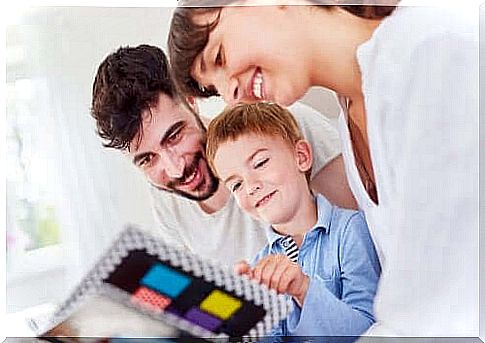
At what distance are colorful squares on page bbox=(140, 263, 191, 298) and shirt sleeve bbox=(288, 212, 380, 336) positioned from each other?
0.68 ft

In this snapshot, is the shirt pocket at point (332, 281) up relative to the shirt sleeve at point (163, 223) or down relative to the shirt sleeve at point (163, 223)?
down

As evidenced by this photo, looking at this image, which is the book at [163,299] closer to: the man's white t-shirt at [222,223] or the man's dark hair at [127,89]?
the man's white t-shirt at [222,223]

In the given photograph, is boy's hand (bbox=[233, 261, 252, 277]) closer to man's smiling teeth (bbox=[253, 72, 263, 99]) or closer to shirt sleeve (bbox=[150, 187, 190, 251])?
shirt sleeve (bbox=[150, 187, 190, 251])

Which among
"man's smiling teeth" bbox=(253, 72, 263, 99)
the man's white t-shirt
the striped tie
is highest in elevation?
"man's smiling teeth" bbox=(253, 72, 263, 99)

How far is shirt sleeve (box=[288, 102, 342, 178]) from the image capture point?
1.57 meters

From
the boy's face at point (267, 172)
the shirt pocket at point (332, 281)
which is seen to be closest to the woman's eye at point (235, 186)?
the boy's face at point (267, 172)

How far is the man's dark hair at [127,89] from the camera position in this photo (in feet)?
5.23

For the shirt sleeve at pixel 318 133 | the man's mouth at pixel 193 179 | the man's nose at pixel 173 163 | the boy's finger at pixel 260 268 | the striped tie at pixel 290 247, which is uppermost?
the shirt sleeve at pixel 318 133

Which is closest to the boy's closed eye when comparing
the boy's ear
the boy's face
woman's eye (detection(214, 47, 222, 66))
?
the boy's face

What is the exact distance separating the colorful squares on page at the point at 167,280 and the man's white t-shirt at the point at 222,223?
0.20 feet

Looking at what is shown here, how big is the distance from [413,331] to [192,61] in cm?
62

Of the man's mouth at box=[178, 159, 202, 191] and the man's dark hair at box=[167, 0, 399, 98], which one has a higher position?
the man's dark hair at box=[167, 0, 399, 98]

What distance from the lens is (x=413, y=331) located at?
1571 mm

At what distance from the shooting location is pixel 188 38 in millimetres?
1581
